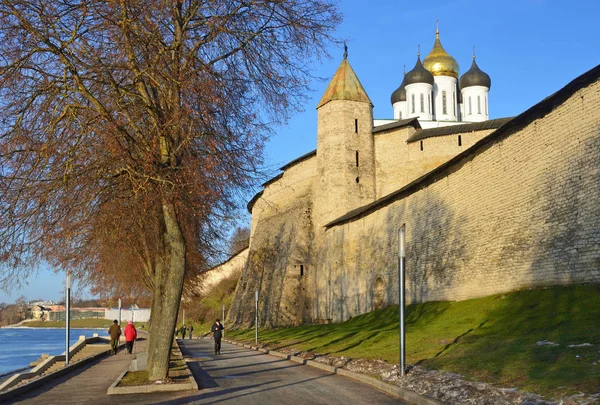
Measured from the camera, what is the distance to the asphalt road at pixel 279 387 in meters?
10.6

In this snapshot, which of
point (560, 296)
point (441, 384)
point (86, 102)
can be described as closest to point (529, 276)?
point (560, 296)

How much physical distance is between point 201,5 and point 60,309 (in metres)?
190

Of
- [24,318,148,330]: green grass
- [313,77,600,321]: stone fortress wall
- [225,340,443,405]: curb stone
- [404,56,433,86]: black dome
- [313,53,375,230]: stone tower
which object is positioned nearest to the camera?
[225,340,443,405]: curb stone

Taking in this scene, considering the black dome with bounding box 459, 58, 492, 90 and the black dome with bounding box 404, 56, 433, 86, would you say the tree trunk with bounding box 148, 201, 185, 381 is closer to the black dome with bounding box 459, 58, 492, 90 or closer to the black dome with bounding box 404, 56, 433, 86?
the black dome with bounding box 404, 56, 433, 86

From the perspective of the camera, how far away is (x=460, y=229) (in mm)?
23750

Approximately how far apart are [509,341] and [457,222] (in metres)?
10.7

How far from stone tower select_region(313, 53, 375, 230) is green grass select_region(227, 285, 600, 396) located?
1839 cm

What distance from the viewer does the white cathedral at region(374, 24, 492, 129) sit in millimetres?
67250

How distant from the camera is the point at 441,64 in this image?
69750 mm

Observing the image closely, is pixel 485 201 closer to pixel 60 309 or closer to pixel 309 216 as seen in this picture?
pixel 309 216

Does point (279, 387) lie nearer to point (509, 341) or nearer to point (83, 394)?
point (83, 394)

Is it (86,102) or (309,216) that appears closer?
(86,102)

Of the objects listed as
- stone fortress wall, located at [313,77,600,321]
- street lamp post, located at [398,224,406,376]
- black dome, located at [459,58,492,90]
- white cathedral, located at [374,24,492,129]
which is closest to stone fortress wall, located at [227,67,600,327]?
stone fortress wall, located at [313,77,600,321]

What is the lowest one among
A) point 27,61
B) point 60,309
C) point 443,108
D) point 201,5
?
point 60,309
